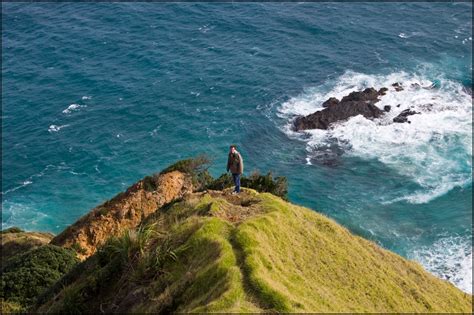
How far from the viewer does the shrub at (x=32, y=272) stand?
115 ft

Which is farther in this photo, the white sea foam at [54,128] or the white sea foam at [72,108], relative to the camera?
the white sea foam at [72,108]

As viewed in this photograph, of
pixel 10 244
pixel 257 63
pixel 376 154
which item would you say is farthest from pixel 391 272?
pixel 257 63

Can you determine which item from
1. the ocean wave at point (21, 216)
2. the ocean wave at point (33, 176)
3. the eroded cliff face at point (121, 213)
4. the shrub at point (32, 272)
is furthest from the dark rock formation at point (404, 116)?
the shrub at point (32, 272)

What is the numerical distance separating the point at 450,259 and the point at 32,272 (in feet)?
140

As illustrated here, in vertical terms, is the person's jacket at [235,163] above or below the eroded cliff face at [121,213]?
above

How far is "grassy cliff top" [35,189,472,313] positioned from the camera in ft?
62.0

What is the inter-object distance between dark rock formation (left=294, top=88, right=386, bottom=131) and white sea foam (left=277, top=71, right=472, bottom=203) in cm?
119

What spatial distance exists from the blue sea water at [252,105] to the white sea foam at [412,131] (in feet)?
0.84

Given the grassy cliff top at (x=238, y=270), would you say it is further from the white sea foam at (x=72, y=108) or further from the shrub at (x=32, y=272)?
the white sea foam at (x=72, y=108)

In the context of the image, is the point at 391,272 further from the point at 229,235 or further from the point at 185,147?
the point at 185,147

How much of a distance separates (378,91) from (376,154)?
15915 mm

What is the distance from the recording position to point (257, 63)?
9525 cm

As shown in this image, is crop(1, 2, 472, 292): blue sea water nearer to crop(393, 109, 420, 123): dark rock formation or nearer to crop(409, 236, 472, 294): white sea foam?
crop(409, 236, 472, 294): white sea foam

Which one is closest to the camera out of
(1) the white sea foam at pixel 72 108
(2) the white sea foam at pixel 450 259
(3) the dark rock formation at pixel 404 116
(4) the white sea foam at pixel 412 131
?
(2) the white sea foam at pixel 450 259
